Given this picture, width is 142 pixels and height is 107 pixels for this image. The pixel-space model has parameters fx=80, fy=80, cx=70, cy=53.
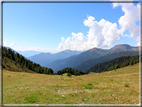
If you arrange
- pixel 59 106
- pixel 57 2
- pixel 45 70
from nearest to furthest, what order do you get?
pixel 59 106 < pixel 57 2 < pixel 45 70

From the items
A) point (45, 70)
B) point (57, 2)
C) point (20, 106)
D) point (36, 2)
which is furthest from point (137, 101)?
point (45, 70)

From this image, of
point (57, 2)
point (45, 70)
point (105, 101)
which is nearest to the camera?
point (105, 101)

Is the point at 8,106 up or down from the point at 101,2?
down

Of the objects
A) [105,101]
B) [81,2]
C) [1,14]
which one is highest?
[81,2]

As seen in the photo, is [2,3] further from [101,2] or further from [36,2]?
[101,2]

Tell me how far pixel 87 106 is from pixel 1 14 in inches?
423

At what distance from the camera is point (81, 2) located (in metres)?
7.98

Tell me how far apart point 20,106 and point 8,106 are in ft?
2.82

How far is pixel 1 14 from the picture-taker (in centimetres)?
731

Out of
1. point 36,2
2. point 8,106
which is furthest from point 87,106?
point 36,2

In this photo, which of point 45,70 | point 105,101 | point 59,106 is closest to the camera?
point 59,106

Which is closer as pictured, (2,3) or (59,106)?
(59,106)

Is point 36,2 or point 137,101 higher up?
point 36,2

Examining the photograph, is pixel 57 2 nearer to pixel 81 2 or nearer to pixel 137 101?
pixel 81 2
